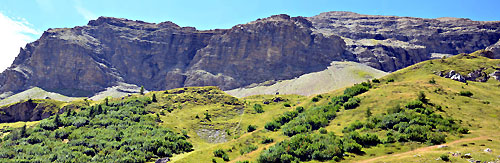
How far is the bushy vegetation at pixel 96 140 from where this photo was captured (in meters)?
68.9

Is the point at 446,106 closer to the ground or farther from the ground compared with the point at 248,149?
farther from the ground

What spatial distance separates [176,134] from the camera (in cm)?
8419

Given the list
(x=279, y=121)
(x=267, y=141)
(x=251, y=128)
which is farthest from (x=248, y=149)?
(x=251, y=128)

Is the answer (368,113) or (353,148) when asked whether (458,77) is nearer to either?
(368,113)

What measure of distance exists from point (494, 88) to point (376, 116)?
45.7 metres

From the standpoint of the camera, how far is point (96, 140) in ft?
252

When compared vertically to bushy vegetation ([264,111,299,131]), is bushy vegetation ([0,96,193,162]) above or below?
below

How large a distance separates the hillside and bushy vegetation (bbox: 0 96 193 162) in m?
0.26

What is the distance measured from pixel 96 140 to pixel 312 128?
171ft

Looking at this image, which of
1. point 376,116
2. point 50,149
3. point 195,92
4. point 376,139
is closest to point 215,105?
point 195,92

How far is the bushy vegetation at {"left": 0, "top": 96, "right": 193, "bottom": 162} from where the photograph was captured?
226ft

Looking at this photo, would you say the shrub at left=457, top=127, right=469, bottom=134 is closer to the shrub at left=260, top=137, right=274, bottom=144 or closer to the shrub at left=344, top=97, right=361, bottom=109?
the shrub at left=344, top=97, right=361, bottom=109

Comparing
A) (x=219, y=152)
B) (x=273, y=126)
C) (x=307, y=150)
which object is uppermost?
(x=307, y=150)

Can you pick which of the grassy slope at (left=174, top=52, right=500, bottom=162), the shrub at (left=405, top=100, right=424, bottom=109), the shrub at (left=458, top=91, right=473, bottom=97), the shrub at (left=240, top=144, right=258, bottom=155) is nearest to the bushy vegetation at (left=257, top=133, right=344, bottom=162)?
the grassy slope at (left=174, top=52, right=500, bottom=162)
